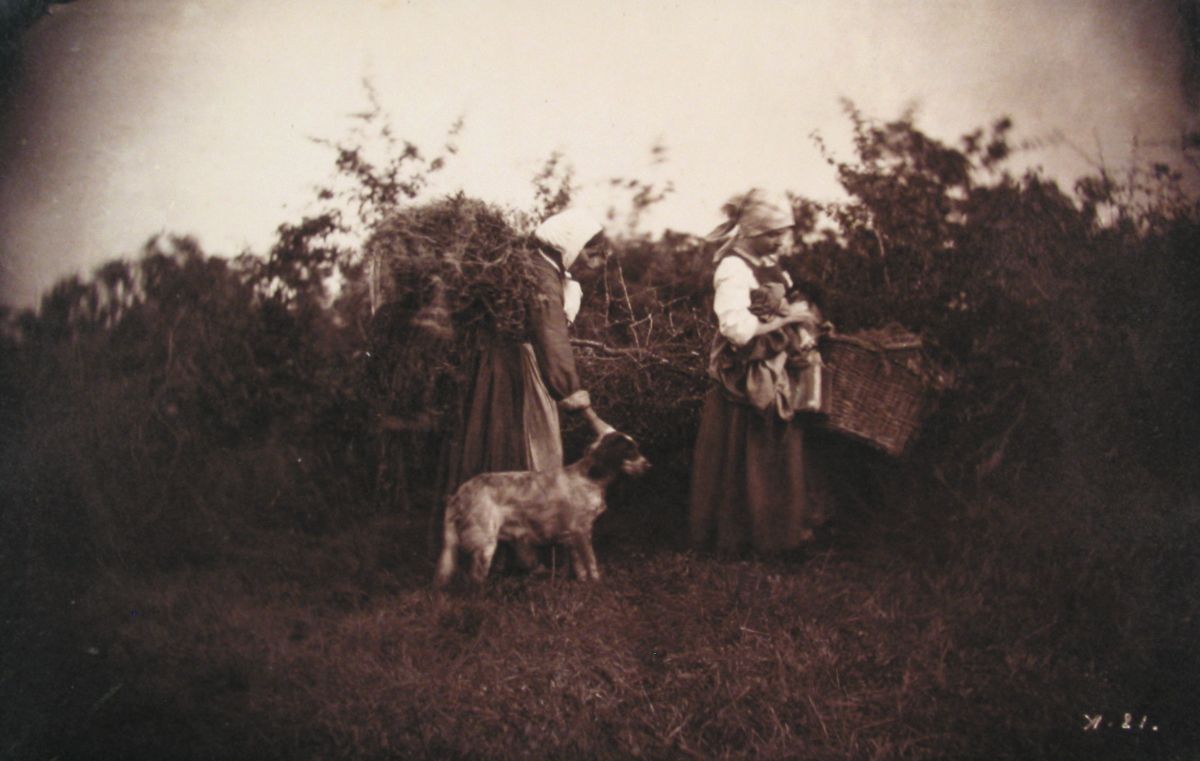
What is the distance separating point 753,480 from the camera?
3.23 meters

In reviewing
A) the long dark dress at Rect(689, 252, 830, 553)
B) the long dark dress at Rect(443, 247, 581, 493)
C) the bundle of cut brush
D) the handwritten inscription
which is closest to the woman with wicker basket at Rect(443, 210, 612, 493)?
the long dark dress at Rect(443, 247, 581, 493)

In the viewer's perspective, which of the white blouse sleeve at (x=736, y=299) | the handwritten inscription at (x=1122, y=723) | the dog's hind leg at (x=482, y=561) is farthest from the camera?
the white blouse sleeve at (x=736, y=299)

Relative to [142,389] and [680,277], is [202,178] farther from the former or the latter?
[680,277]

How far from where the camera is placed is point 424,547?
313cm

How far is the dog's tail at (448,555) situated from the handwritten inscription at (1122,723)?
248 centimetres

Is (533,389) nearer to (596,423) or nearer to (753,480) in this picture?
(596,423)

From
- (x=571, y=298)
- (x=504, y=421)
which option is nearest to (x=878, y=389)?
(x=571, y=298)

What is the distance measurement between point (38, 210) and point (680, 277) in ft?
9.32

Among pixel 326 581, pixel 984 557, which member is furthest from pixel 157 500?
pixel 984 557

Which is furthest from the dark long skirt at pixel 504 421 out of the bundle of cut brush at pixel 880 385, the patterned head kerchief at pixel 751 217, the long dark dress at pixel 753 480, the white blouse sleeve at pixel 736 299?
the bundle of cut brush at pixel 880 385

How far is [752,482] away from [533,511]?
0.94m

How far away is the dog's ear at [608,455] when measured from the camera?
10.1ft

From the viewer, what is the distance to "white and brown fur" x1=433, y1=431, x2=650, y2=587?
3039mm

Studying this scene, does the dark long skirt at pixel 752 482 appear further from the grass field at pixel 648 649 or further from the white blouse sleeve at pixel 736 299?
the white blouse sleeve at pixel 736 299
